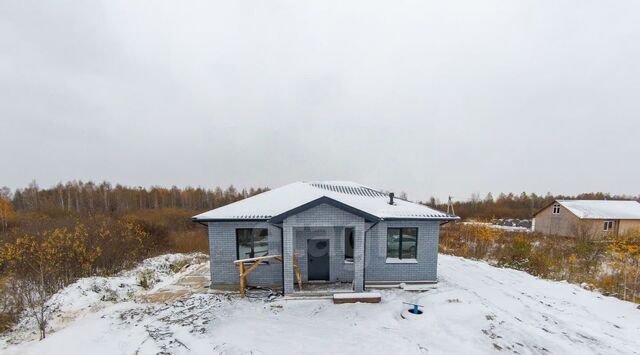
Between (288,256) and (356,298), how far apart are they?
2613mm

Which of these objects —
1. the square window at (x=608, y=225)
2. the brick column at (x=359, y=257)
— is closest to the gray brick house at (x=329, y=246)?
the brick column at (x=359, y=257)

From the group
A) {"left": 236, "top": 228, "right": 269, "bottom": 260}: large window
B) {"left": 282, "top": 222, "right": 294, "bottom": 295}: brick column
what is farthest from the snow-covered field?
{"left": 236, "top": 228, "right": 269, "bottom": 260}: large window

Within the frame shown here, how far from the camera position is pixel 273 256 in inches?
370

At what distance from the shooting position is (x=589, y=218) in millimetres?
25812

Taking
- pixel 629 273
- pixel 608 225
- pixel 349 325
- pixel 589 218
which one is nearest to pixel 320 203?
pixel 349 325

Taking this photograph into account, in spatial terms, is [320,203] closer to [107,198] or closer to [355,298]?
[355,298]

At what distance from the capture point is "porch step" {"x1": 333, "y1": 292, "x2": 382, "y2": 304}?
330 inches

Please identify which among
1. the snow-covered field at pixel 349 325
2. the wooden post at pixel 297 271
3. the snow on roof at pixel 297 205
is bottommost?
the snow-covered field at pixel 349 325

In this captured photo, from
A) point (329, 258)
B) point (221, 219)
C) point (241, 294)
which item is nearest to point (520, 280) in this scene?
point (329, 258)

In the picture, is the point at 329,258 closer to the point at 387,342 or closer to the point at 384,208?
the point at 384,208

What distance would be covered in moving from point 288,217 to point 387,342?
178 inches

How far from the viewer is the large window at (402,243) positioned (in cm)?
1016

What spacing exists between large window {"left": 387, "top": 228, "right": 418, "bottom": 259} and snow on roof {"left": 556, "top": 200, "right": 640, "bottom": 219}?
27.5m

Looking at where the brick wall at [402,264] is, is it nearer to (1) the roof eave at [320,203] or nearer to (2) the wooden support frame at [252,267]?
(1) the roof eave at [320,203]
